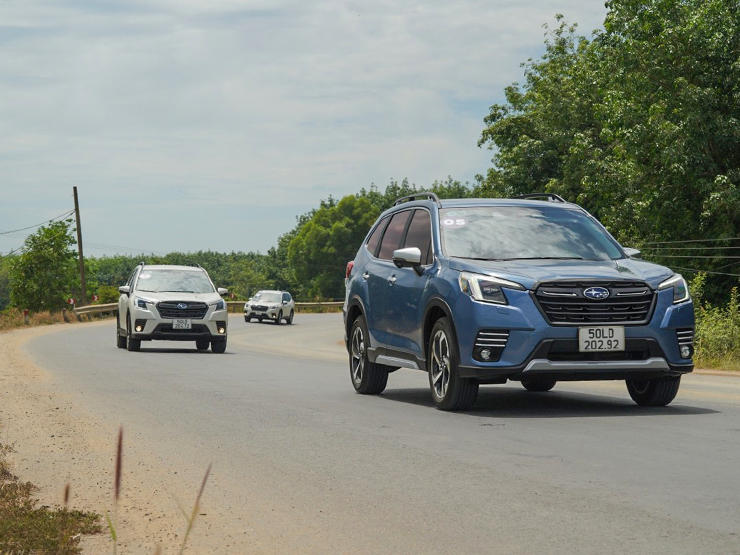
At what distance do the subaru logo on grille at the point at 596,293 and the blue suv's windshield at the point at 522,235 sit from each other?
1.01m

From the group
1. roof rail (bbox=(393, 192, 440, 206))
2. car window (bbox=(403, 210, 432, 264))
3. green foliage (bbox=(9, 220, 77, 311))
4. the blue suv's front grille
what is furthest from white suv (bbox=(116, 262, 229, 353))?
green foliage (bbox=(9, 220, 77, 311))

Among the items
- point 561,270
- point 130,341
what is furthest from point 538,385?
point 130,341

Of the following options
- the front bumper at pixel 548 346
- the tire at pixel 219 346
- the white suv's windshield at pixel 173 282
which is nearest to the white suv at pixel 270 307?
the white suv's windshield at pixel 173 282

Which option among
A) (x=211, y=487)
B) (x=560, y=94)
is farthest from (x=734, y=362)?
(x=560, y=94)

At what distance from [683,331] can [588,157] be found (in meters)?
40.3

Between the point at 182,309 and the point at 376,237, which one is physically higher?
the point at 376,237

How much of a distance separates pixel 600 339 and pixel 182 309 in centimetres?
1522

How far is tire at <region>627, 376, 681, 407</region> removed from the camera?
10647 mm

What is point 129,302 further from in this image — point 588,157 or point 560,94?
point 560,94

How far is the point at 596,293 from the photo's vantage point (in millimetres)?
9750

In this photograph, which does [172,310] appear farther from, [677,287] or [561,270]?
[677,287]

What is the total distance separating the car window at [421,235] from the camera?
1124cm

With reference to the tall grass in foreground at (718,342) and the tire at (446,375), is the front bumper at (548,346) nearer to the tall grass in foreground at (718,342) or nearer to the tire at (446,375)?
the tire at (446,375)

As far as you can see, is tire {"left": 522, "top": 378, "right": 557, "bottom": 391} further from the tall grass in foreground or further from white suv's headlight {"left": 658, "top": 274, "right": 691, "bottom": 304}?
the tall grass in foreground
